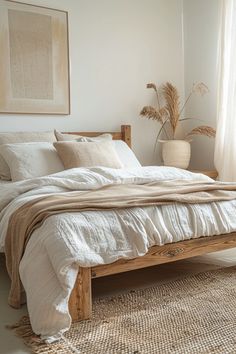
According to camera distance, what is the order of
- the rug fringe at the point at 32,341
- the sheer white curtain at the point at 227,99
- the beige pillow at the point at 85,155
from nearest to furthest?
the rug fringe at the point at 32,341, the beige pillow at the point at 85,155, the sheer white curtain at the point at 227,99

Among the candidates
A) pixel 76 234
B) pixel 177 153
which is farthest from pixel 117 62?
pixel 76 234

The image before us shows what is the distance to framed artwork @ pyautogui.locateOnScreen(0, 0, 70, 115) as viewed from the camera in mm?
3682

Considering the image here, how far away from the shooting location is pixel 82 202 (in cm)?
206

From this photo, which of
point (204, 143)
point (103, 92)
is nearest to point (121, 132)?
point (103, 92)

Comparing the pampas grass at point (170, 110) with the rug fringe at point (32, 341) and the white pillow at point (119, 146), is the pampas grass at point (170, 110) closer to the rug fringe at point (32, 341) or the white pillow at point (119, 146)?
the white pillow at point (119, 146)

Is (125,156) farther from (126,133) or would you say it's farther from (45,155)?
(45,155)

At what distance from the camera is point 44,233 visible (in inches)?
73.6

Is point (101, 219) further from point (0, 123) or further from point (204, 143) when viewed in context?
point (204, 143)

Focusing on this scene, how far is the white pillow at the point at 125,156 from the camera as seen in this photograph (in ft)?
12.2

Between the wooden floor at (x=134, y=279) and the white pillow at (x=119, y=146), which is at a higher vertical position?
the white pillow at (x=119, y=146)

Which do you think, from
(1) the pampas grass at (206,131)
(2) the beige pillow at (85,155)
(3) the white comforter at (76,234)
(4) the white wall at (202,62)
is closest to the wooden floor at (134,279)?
(3) the white comforter at (76,234)

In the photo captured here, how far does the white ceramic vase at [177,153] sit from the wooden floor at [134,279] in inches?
55.3

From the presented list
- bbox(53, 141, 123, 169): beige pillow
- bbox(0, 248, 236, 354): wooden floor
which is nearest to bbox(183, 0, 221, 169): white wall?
bbox(53, 141, 123, 169): beige pillow

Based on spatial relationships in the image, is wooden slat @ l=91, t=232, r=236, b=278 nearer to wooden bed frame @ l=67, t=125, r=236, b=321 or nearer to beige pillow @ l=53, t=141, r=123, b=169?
wooden bed frame @ l=67, t=125, r=236, b=321
